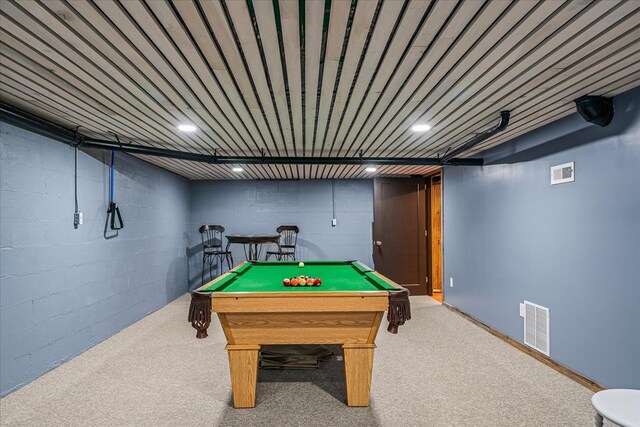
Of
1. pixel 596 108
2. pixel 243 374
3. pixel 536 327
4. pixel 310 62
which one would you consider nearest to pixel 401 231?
pixel 536 327

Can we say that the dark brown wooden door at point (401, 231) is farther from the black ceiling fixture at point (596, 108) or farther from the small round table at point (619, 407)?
the small round table at point (619, 407)

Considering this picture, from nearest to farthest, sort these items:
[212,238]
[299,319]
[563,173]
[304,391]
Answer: [299,319]
[304,391]
[563,173]
[212,238]

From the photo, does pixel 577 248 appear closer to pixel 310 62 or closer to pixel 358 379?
pixel 358 379

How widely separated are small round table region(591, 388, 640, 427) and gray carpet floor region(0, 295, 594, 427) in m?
0.88

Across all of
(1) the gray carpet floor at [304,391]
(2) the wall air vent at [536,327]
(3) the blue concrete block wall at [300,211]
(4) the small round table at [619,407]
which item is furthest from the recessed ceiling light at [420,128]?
(3) the blue concrete block wall at [300,211]

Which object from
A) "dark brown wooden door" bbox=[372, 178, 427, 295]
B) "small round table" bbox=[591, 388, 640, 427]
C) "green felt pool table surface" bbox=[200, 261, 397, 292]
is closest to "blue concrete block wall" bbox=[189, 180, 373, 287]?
"dark brown wooden door" bbox=[372, 178, 427, 295]

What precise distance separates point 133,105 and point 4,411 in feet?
7.82

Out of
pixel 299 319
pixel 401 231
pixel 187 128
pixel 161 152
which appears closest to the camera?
pixel 299 319

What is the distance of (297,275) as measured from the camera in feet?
11.1

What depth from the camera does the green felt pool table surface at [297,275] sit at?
2.54 m

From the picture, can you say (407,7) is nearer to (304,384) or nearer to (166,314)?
(304,384)

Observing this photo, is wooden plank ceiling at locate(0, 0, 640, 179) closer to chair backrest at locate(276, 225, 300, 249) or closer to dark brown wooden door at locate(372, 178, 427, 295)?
dark brown wooden door at locate(372, 178, 427, 295)

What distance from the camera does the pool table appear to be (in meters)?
2.27

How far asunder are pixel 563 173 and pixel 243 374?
3.17 meters
